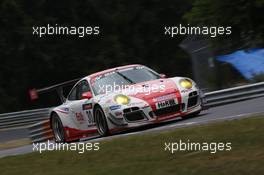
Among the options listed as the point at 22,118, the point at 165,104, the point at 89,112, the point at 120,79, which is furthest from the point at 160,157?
the point at 22,118

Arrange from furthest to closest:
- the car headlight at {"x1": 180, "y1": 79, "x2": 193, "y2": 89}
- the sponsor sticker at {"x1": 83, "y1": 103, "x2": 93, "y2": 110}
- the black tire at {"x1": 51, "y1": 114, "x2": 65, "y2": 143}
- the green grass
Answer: the black tire at {"x1": 51, "y1": 114, "x2": 65, "y2": 143}
the sponsor sticker at {"x1": 83, "y1": 103, "x2": 93, "y2": 110}
the car headlight at {"x1": 180, "y1": 79, "x2": 193, "y2": 89}
the green grass

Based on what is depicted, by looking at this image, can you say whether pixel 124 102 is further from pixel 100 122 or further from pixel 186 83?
pixel 186 83

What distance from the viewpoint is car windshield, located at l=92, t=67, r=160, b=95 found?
1384cm

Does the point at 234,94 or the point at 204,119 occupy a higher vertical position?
the point at 204,119

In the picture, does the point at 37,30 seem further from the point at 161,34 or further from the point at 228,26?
the point at 228,26

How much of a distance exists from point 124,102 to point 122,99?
74 millimetres

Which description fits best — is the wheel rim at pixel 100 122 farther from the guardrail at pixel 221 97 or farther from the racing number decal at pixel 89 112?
the guardrail at pixel 221 97

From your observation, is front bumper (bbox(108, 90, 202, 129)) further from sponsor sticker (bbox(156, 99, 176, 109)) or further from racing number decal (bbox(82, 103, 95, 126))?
racing number decal (bbox(82, 103, 95, 126))

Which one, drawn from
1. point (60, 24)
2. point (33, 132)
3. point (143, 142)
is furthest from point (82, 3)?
point (143, 142)

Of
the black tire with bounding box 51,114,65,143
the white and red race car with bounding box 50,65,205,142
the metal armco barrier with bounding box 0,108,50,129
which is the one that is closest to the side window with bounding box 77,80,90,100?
the white and red race car with bounding box 50,65,205,142

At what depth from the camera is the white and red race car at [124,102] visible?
12.9m

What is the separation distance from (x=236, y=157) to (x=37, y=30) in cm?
2979

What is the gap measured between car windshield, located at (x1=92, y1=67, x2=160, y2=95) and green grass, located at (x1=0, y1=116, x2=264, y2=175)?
2.91 meters

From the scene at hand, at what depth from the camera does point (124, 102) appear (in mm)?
12898
